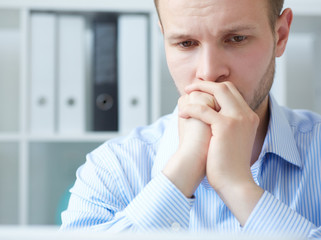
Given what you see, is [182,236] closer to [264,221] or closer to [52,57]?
[264,221]

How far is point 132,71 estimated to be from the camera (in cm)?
175

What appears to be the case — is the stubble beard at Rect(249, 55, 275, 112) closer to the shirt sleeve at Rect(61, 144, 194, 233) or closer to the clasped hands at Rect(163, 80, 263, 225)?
the clasped hands at Rect(163, 80, 263, 225)

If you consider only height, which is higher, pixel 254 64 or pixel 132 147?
pixel 254 64

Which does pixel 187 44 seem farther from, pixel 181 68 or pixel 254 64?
pixel 254 64

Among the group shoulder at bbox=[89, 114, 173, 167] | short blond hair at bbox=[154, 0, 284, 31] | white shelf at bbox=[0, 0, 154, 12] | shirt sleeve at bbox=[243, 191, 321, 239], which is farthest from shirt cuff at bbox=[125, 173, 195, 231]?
white shelf at bbox=[0, 0, 154, 12]

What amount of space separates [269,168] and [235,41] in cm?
35

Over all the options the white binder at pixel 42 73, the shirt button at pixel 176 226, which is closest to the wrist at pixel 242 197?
the shirt button at pixel 176 226

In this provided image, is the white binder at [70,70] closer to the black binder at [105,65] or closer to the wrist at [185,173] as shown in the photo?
the black binder at [105,65]

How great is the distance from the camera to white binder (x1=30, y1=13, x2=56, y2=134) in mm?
1726

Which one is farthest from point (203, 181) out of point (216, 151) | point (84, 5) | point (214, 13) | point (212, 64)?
point (84, 5)

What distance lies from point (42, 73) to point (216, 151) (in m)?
1.02

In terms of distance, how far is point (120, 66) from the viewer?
1.75 m

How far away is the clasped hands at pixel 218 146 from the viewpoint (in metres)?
0.90

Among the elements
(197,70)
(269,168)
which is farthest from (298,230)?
(197,70)
